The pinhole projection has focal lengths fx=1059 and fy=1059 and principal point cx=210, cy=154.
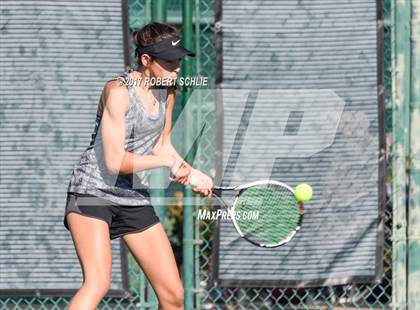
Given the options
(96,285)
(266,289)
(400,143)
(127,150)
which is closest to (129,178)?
(127,150)

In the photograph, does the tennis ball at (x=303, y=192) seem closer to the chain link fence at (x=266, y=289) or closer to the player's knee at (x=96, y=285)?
the chain link fence at (x=266, y=289)

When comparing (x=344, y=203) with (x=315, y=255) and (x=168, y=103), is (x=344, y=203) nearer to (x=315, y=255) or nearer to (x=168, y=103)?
(x=315, y=255)

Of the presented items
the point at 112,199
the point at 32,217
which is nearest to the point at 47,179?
the point at 32,217

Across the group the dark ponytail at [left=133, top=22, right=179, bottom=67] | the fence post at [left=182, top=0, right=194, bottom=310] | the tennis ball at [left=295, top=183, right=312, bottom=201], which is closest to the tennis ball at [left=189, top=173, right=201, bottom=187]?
the dark ponytail at [left=133, top=22, right=179, bottom=67]

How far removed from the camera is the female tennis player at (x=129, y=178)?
15.6ft

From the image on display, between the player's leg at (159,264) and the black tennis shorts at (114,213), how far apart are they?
0.04 m

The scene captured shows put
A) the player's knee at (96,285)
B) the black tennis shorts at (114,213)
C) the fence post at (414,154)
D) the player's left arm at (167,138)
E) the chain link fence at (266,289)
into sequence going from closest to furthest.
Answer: the player's knee at (96,285), the black tennis shorts at (114,213), the player's left arm at (167,138), the fence post at (414,154), the chain link fence at (266,289)

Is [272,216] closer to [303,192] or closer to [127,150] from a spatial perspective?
[303,192]

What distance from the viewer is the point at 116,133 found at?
4750mm

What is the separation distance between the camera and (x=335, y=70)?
6.03 metres

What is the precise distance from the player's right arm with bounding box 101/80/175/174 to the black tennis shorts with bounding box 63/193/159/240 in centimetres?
18

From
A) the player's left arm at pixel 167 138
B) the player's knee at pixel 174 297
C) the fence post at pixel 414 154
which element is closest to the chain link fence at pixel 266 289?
the fence post at pixel 414 154

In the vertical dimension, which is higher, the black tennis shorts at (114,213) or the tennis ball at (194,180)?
the tennis ball at (194,180)

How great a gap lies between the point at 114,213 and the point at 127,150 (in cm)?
30
